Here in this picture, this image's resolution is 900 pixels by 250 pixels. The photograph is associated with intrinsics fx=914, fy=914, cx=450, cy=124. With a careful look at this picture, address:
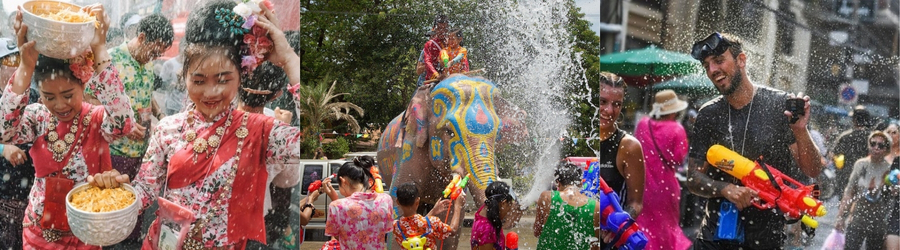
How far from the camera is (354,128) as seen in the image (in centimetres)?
554

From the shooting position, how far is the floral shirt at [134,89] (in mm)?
4312

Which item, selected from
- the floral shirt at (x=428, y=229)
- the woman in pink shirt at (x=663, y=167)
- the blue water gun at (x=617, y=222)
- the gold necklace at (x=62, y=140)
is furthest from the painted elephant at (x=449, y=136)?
the gold necklace at (x=62, y=140)

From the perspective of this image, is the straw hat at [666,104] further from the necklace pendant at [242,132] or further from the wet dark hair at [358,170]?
the necklace pendant at [242,132]

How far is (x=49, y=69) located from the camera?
14.0ft

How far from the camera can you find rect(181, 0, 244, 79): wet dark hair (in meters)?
4.23

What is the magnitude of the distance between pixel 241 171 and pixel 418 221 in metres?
1.13

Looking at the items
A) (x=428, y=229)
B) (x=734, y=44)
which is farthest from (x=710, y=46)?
(x=428, y=229)

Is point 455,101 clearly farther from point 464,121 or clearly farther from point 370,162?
point 370,162

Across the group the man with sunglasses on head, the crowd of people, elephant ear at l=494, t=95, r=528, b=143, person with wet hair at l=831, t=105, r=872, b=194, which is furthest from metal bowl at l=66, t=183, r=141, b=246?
person with wet hair at l=831, t=105, r=872, b=194

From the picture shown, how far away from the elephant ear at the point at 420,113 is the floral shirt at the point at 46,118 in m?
1.64

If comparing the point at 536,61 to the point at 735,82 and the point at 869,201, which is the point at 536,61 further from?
the point at 869,201

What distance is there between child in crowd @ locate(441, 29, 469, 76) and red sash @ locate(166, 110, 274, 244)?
1335mm

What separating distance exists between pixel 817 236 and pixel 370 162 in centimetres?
239

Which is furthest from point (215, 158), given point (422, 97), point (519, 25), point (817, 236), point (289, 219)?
point (817, 236)
